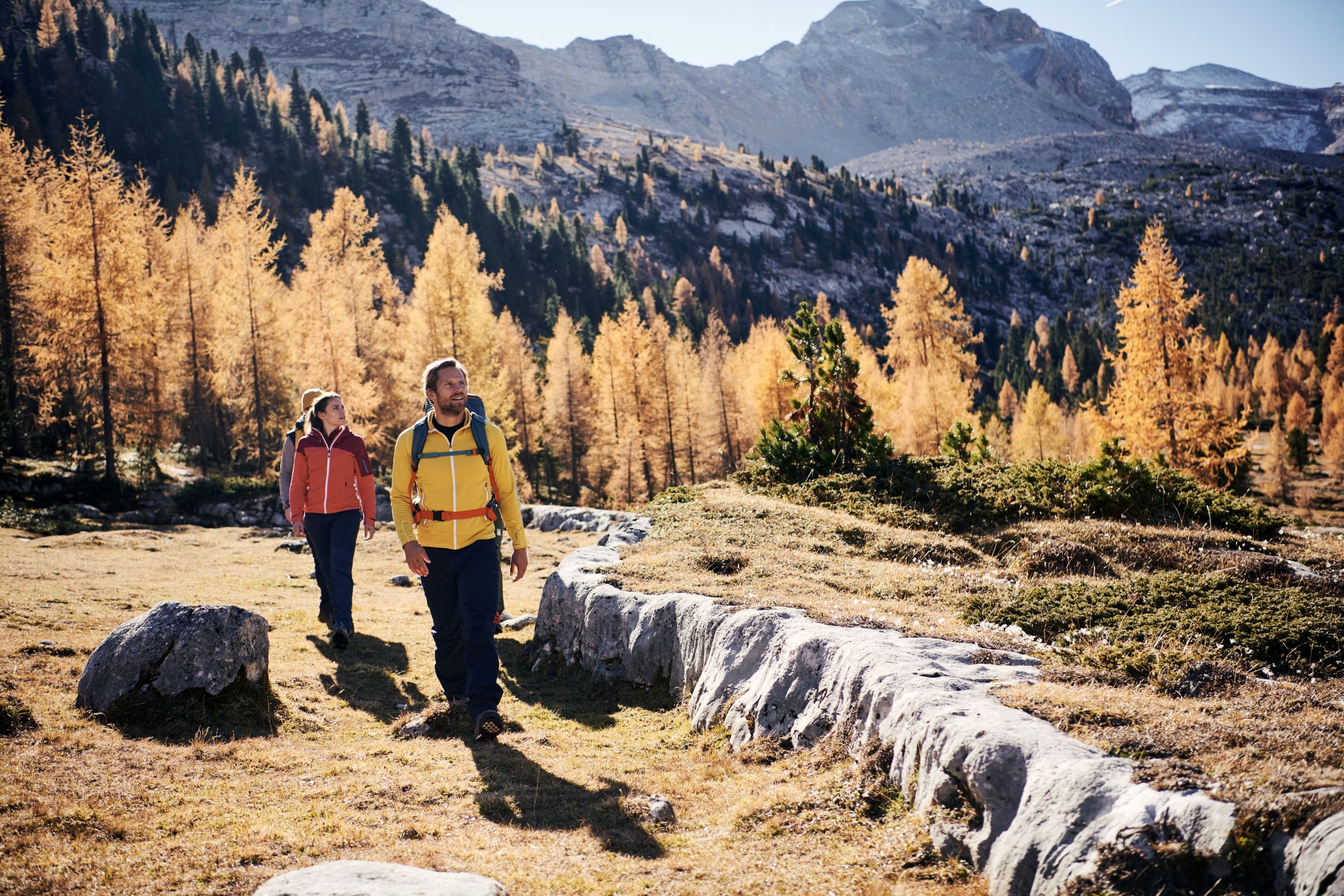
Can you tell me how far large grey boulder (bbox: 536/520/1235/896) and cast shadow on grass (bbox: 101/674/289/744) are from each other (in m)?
3.31

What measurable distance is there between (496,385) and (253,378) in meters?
9.86

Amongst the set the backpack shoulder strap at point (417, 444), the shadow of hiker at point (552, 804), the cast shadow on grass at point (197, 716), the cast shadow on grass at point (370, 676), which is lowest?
the cast shadow on grass at point (370, 676)

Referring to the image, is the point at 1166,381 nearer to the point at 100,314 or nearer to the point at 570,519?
the point at 570,519

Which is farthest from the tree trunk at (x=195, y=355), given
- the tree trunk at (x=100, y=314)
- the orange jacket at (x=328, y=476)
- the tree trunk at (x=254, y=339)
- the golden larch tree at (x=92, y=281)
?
the orange jacket at (x=328, y=476)

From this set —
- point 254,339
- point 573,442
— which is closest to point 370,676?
point 254,339

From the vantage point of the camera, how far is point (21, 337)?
25.2 m

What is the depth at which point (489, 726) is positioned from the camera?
604 cm

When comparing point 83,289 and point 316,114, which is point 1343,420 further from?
point 316,114

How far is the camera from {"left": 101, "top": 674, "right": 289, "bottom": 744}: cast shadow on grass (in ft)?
18.9

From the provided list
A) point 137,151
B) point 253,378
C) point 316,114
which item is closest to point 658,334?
point 253,378

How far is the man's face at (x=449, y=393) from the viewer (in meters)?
5.90

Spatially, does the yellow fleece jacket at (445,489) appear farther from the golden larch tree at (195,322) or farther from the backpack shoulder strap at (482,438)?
the golden larch tree at (195,322)

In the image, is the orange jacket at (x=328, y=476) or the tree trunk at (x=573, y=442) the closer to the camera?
the orange jacket at (x=328, y=476)

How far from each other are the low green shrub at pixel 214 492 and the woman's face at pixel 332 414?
1880cm
